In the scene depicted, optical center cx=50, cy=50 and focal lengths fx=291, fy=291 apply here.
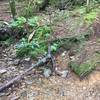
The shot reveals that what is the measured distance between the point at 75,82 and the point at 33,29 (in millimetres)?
1776

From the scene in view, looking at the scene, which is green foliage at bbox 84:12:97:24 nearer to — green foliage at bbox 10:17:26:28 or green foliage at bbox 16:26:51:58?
green foliage at bbox 16:26:51:58

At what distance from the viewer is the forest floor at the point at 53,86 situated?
4102 mm

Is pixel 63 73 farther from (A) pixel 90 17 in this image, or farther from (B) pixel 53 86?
(A) pixel 90 17

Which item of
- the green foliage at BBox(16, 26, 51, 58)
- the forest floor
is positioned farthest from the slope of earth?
the green foliage at BBox(16, 26, 51, 58)

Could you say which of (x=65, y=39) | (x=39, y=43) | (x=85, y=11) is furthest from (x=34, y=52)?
(x=85, y=11)

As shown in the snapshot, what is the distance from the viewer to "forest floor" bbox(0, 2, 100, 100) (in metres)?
4.10

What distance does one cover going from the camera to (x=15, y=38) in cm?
575

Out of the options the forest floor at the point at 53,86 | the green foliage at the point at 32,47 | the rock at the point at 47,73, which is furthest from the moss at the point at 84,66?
the green foliage at the point at 32,47

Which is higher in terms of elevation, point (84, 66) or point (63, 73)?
point (84, 66)

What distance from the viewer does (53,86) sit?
4.29m

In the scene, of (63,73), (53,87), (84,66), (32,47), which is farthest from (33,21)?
(53,87)

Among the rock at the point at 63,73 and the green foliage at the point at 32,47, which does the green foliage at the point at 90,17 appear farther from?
the rock at the point at 63,73

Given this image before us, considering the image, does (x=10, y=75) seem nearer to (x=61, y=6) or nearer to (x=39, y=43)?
(x=39, y=43)

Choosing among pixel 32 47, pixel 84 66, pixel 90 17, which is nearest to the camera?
pixel 84 66
